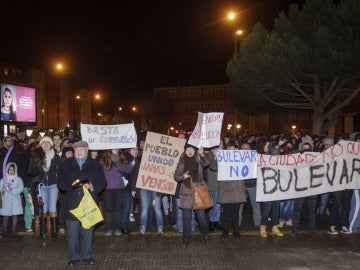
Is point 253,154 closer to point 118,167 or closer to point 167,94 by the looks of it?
point 118,167

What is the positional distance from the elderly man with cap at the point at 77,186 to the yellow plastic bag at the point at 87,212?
7 cm

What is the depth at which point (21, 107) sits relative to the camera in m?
35.2

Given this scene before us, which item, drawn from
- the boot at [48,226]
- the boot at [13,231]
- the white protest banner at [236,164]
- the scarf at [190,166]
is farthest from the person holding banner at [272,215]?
the boot at [13,231]

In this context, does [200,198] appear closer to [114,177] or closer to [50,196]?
[114,177]

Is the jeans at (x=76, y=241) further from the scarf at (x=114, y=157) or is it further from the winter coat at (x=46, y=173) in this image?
the scarf at (x=114, y=157)

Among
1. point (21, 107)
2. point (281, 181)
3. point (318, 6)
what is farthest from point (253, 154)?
point (21, 107)

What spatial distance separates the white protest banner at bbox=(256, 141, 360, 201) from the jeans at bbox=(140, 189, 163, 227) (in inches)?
81.3

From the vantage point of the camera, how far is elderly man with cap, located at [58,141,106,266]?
25.4ft

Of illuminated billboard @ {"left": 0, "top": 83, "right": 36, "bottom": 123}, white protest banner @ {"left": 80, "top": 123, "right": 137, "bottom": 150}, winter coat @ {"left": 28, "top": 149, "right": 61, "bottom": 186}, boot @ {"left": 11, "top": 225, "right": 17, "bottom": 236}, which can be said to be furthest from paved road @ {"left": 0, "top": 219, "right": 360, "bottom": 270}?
illuminated billboard @ {"left": 0, "top": 83, "right": 36, "bottom": 123}

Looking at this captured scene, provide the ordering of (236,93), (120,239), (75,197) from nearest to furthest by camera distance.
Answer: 1. (75,197)
2. (120,239)
3. (236,93)

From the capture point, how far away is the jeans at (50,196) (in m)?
9.59

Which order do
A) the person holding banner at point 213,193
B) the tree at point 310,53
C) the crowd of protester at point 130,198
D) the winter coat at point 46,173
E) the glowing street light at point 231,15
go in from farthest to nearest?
the glowing street light at point 231,15
the tree at point 310,53
the person holding banner at point 213,193
the winter coat at point 46,173
the crowd of protester at point 130,198

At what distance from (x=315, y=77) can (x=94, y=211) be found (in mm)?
21931

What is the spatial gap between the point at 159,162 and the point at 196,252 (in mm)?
2371
